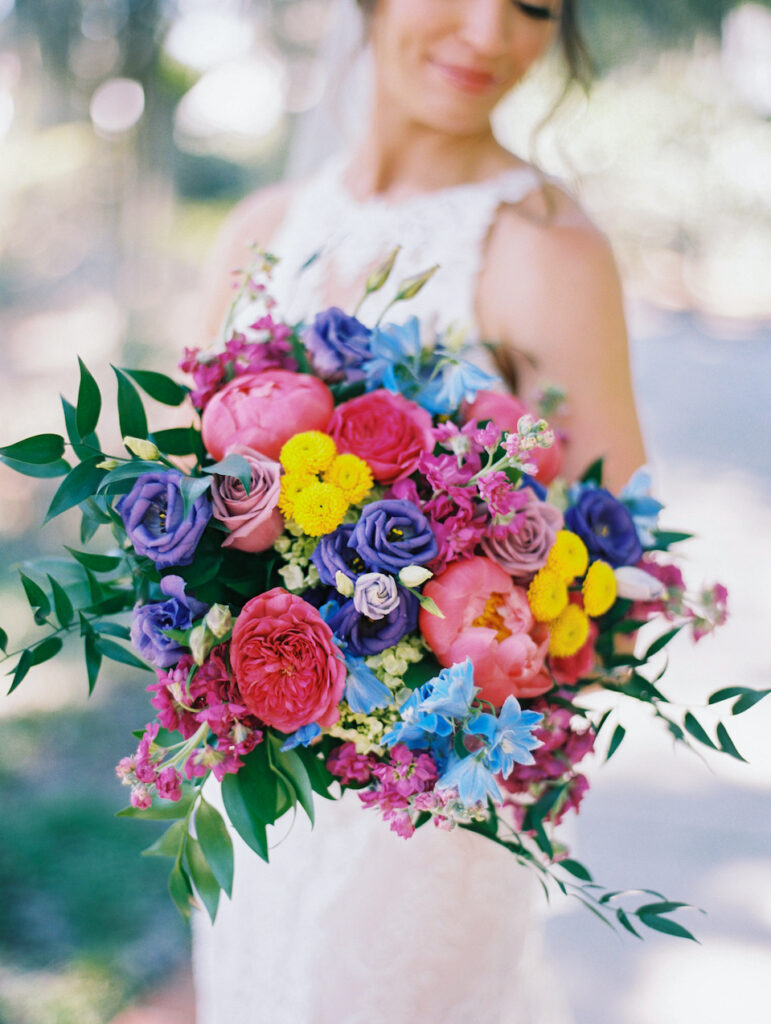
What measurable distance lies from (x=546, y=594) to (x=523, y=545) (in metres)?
0.06

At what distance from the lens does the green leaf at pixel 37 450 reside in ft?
3.02

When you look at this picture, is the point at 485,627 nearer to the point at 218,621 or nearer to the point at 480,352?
the point at 218,621

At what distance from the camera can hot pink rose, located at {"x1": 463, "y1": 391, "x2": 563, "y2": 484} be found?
1098 mm

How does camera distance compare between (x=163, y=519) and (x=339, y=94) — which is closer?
(x=163, y=519)

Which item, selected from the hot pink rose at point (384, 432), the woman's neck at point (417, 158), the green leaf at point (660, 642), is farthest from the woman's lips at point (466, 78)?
the green leaf at point (660, 642)

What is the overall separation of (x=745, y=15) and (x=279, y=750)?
16.0 feet

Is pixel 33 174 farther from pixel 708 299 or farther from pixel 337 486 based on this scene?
pixel 708 299

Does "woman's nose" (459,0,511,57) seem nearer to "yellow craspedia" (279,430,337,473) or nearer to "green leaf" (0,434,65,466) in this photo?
"yellow craspedia" (279,430,337,473)

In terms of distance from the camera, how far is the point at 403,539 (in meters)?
0.93

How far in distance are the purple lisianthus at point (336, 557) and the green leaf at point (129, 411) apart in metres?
0.24

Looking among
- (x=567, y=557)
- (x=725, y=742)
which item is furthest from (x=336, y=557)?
(x=725, y=742)

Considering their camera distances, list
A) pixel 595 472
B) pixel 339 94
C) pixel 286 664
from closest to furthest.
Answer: pixel 286 664
pixel 595 472
pixel 339 94

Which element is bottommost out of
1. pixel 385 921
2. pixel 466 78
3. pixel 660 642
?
pixel 385 921

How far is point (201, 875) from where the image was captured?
922mm
